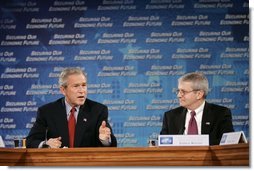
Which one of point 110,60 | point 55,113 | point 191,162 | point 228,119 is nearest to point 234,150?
point 191,162

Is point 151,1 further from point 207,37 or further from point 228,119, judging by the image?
point 228,119

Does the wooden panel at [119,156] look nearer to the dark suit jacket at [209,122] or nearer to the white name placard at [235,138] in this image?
the white name placard at [235,138]

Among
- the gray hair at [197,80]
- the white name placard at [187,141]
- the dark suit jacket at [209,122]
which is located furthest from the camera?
the gray hair at [197,80]

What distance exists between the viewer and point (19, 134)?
786cm

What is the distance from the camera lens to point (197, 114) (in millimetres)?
6957

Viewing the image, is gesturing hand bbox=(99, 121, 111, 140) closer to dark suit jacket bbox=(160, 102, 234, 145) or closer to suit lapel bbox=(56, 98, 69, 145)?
suit lapel bbox=(56, 98, 69, 145)

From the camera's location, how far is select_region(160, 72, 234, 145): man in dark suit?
676cm

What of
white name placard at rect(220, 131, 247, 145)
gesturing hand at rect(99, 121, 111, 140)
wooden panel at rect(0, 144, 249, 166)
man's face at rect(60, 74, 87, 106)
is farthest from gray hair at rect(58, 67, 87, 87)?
white name placard at rect(220, 131, 247, 145)

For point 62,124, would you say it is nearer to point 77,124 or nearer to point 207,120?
point 77,124

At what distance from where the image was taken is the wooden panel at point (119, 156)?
527 centimetres

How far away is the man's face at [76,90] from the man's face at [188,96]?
41.7 inches

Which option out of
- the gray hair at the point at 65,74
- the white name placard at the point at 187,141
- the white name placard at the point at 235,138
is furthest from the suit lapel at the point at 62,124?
the white name placard at the point at 235,138

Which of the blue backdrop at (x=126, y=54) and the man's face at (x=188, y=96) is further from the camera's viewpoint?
the blue backdrop at (x=126, y=54)

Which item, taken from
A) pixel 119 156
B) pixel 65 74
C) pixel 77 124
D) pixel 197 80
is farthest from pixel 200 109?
pixel 119 156
